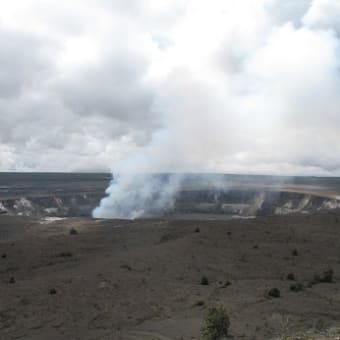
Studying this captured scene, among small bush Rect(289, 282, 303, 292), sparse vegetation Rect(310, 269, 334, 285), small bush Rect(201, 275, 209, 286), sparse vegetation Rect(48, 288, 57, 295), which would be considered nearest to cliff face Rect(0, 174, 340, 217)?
sparse vegetation Rect(310, 269, 334, 285)

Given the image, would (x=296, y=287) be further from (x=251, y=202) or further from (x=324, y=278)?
(x=251, y=202)

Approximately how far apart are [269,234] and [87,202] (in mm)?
93886

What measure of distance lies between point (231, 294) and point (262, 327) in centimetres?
761

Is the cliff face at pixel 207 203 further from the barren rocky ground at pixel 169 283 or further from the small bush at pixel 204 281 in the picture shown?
the small bush at pixel 204 281

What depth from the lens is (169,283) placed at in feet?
114

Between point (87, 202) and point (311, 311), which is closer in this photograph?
point (311, 311)

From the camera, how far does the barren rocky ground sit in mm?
24750

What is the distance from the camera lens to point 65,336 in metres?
23.8

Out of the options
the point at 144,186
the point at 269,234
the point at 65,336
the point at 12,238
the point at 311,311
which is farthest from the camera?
the point at 144,186

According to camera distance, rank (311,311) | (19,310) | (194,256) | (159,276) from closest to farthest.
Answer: (311,311) < (19,310) < (159,276) < (194,256)

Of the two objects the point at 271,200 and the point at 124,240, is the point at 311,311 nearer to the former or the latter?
the point at 124,240

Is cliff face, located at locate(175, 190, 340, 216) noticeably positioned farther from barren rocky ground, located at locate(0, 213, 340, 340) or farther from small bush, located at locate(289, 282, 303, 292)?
small bush, located at locate(289, 282, 303, 292)

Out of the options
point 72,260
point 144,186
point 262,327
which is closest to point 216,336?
point 262,327

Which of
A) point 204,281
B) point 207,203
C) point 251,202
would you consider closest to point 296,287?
point 204,281
